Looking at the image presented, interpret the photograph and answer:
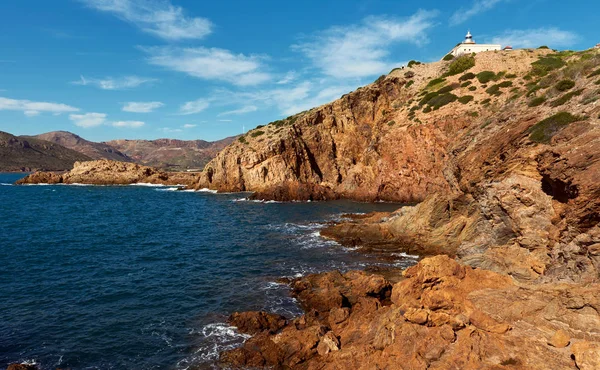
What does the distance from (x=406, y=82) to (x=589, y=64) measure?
190ft

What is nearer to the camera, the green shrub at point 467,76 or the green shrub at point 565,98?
the green shrub at point 565,98

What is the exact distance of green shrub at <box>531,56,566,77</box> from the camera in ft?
186

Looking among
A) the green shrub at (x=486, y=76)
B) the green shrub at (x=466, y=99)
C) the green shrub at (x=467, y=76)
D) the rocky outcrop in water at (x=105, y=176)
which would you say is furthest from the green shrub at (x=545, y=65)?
the rocky outcrop in water at (x=105, y=176)

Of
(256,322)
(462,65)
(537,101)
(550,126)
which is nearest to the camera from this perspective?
(256,322)

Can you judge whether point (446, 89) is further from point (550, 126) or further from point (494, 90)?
point (550, 126)

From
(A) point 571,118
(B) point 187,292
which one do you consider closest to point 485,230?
(A) point 571,118

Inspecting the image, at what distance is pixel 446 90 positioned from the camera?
68.8 m

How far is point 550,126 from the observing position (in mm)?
21531

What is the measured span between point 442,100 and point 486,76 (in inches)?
373

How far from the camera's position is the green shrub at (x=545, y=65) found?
2232 inches

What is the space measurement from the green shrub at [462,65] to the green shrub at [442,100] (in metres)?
12.7

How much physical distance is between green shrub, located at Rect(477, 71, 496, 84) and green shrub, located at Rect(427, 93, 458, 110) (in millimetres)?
6266

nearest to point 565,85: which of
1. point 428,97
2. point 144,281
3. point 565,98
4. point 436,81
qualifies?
point 565,98

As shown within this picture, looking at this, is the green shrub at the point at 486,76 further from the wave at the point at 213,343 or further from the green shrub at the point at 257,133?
the wave at the point at 213,343
